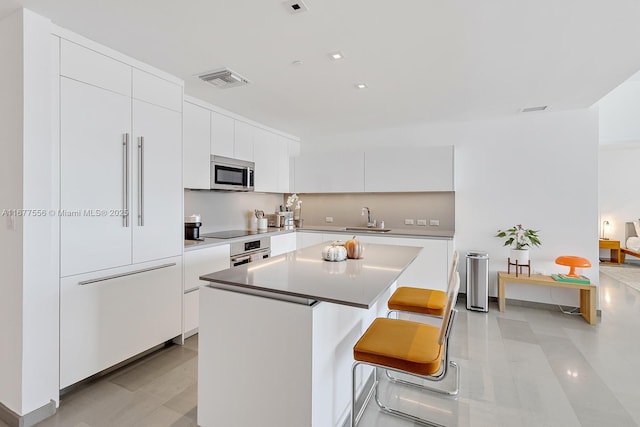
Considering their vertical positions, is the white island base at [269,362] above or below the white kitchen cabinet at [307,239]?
below

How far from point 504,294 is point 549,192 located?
136cm

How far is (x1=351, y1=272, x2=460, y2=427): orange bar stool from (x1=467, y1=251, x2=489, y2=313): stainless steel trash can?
2.29 meters

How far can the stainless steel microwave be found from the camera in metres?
3.51

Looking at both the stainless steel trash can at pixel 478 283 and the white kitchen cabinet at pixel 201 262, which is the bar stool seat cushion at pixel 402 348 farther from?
the stainless steel trash can at pixel 478 283

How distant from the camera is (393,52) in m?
2.23

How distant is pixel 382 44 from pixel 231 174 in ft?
7.60

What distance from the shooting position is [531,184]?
386 cm

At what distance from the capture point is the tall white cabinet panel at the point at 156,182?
2.41 metres

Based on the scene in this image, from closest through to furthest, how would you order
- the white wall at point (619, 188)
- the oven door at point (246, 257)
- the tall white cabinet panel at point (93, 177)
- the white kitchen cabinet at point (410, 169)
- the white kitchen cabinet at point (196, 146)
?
1. the tall white cabinet panel at point (93, 177)
2. the white kitchen cabinet at point (196, 146)
3. the oven door at point (246, 257)
4. the white kitchen cabinet at point (410, 169)
5. the white wall at point (619, 188)

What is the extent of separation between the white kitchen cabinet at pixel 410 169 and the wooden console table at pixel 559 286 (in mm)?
1276

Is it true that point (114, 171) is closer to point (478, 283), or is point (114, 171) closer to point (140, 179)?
point (140, 179)

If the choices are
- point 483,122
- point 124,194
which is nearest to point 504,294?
point 483,122

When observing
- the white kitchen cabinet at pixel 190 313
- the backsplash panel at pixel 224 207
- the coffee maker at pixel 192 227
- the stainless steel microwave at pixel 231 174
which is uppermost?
the stainless steel microwave at pixel 231 174

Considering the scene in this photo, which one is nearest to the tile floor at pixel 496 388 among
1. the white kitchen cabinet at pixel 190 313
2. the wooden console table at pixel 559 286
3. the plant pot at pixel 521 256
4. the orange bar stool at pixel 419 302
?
the white kitchen cabinet at pixel 190 313
